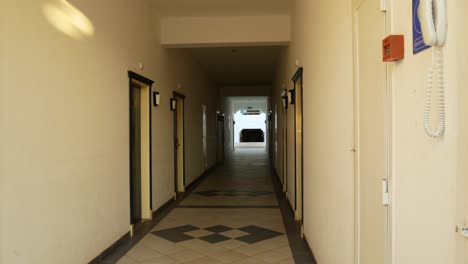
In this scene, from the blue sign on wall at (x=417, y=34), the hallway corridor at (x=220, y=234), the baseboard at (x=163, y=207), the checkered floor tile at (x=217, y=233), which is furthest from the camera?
the baseboard at (x=163, y=207)

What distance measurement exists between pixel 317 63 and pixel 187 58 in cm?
528

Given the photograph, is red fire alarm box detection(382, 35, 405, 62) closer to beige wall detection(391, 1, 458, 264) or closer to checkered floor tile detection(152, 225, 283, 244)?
beige wall detection(391, 1, 458, 264)

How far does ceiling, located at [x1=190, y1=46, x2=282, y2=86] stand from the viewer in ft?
27.0

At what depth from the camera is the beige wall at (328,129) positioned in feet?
7.07

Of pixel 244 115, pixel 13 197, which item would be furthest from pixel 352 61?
pixel 244 115

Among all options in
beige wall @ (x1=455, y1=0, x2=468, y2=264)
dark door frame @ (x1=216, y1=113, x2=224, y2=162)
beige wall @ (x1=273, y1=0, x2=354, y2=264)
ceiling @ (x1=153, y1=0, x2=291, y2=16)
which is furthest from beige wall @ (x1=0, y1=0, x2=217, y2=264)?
dark door frame @ (x1=216, y1=113, x2=224, y2=162)

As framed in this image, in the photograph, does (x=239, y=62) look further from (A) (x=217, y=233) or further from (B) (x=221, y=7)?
(A) (x=217, y=233)

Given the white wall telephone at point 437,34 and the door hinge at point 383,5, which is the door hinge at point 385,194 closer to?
the white wall telephone at point 437,34

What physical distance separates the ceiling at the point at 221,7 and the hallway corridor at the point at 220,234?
3.12 meters

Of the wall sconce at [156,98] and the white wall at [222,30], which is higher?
the white wall at [222,30]

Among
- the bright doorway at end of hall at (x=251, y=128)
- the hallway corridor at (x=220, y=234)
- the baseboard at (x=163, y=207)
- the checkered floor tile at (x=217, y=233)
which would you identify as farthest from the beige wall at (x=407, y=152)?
the bright doorway at end of hall at (x=251, y=128)

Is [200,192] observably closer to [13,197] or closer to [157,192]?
[157,192]

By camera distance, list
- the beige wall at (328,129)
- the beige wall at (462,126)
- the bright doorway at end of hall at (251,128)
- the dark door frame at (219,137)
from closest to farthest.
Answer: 1. the beige wall at (462,126)
2. the beige wall at (328,129)
3. the dark door frame at (219,137)
4. the bright doorway at end of hall at (251,128)

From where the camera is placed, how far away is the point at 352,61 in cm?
203
